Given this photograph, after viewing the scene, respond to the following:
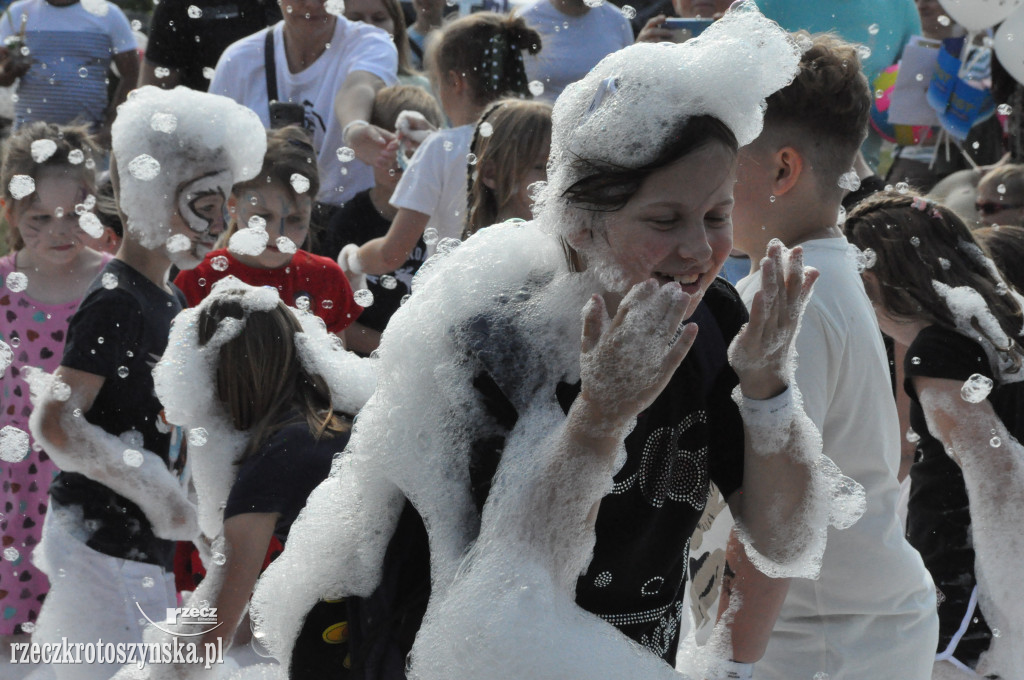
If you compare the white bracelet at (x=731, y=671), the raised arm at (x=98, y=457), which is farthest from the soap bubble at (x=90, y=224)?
the white bracelet at (x=731, y=671)

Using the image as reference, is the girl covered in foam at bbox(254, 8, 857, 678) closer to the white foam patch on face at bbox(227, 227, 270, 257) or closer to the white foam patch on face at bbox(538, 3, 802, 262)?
the white foam patch on face at bbox(538, 3, 802, 262)

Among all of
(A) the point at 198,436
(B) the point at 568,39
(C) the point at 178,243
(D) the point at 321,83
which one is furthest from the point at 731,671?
(D) the point at 321,83

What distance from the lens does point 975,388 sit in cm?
249

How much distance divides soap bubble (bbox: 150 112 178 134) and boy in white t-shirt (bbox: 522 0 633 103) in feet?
4.35

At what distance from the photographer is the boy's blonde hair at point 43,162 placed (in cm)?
348

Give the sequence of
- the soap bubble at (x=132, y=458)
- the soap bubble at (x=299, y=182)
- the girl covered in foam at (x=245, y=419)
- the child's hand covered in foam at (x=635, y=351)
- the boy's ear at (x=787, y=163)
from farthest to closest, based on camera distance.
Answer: the soap bubble at (x=299, y=182), the soap bubble at (x=132, y=458), the girl covered in foam at (x=245, y=419), the boy's ear at (x=787, y=163), the child's hand covered in foam at (x=635, y=351)

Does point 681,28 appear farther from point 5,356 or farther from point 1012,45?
point 5,356

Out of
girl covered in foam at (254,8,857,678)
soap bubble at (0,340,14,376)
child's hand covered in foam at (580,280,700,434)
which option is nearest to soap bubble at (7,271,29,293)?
soap bubble at (0,340,14,376)

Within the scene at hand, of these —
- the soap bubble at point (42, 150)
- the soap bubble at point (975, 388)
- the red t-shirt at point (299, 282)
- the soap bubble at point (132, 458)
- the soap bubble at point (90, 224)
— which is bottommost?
the red t-shirt at point (299, 282)

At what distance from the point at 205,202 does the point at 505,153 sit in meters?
0.90

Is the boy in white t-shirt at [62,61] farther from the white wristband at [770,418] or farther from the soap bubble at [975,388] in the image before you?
the white wristband at [770,418]

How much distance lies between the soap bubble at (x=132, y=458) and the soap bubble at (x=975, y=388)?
200 cm

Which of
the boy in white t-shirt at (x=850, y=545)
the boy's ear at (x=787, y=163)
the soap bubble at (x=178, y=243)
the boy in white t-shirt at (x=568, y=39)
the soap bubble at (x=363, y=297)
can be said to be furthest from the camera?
the boy in white t-shirt at (x=568, y=39)

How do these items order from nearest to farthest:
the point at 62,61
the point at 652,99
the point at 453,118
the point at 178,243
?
1. the point at 652,99
2. the point at 178,243
3. the point at 453,118
4. the point at 62,61
